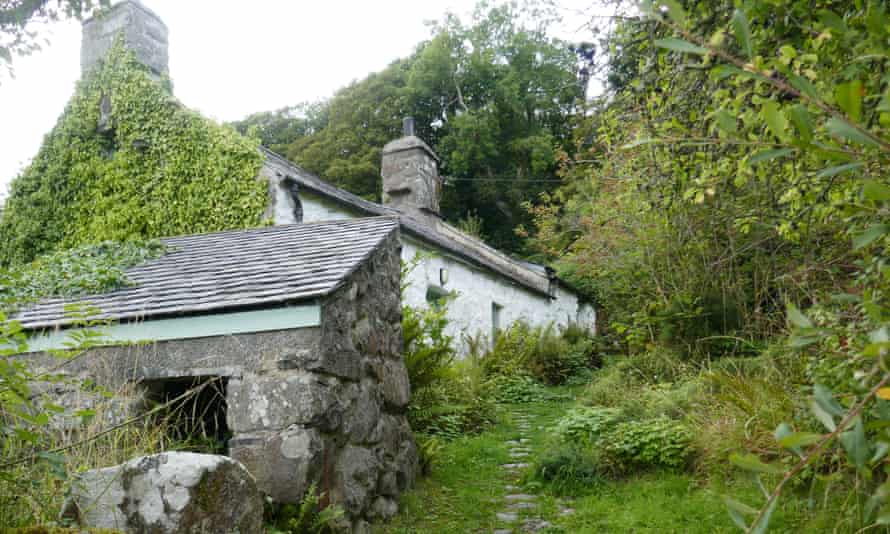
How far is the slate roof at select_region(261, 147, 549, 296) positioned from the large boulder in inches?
209

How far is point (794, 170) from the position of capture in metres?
3.68

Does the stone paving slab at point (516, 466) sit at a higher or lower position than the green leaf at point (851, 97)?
lower

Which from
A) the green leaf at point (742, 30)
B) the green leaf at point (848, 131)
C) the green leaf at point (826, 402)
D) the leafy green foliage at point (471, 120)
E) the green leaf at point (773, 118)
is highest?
the leafy green foliage at point (471, 120)

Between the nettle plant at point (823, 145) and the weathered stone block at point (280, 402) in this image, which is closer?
the nettle plant at point (823, 145)

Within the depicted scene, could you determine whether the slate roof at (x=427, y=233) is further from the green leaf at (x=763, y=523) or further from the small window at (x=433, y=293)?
the green leaf at (x=763, y=523)

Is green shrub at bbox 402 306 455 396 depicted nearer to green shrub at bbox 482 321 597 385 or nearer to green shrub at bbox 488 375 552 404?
green shrub at bbox 488 375 552 404

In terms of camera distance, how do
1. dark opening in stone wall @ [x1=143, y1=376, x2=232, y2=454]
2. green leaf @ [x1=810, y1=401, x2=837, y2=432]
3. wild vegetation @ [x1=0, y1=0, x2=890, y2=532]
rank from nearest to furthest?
green leaf @ [x1=810, y1=401, x2=837, y2=432] → wild vegetation @ [x1=0, y1=0, x2=890, y2=532] → dark opening in stone wall @ [x1=143, y1=376, x2=232, y2=454]

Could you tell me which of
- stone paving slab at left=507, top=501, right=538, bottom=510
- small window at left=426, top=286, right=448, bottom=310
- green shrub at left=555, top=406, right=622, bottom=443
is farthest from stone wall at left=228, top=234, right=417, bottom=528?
small window at left=426, top=286, right=448, bottom=310

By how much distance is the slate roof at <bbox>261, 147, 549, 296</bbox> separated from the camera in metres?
A: 11.0

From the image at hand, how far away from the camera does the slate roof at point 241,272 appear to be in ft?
16.4

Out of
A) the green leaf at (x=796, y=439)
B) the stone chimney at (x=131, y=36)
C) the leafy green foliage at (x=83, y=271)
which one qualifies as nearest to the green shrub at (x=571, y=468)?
the leafy green foliage at (x=83, y=271)

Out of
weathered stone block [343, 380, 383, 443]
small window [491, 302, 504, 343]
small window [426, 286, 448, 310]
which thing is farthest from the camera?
small window [491, 302, 504, 343]

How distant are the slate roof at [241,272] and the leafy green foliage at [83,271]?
0.15 m

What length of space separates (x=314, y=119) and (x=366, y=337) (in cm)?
2657
